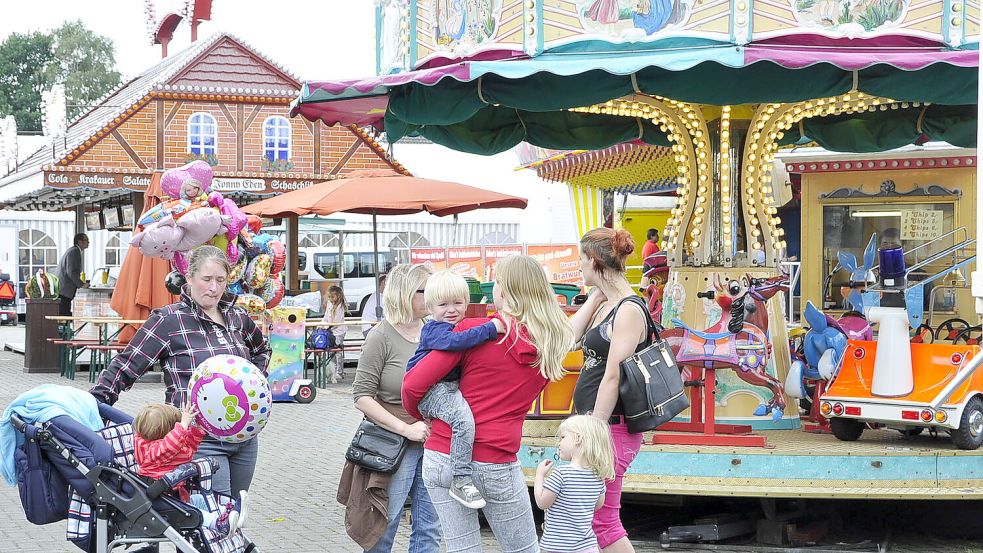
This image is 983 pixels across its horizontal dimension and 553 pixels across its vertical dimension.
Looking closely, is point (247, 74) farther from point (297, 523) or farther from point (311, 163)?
point (297, 523)

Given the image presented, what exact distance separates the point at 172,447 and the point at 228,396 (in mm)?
330

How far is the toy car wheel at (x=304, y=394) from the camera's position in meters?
14.6

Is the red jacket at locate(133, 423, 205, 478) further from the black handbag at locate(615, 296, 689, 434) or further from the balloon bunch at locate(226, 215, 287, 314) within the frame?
the balloon bunch at locate(226, 215, 287, 314)

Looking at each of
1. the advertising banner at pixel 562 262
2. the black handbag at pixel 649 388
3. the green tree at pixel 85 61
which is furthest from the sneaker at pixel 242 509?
the green tree at pixel 85 61

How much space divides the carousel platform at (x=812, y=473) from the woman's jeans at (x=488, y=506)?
107 inches

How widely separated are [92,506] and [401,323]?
1.50m

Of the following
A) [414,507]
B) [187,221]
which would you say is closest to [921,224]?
[187,221]

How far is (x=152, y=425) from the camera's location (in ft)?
17.4

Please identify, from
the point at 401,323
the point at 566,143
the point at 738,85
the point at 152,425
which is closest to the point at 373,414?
the point at 401,323

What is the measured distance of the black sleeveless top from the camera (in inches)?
214

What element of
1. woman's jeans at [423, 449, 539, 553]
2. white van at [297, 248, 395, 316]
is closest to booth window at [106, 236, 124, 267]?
white van at [297, 248, 395, 316]

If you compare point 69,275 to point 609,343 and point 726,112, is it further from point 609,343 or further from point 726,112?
point 609,343

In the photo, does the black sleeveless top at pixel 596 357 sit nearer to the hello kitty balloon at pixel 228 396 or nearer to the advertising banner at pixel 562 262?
the hello kitty balloon at pixel 228 396

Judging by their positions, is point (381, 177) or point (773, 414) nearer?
point (773, 414)
